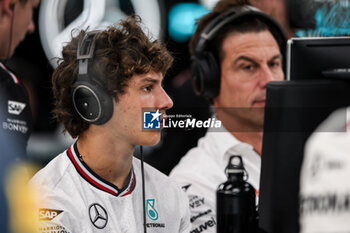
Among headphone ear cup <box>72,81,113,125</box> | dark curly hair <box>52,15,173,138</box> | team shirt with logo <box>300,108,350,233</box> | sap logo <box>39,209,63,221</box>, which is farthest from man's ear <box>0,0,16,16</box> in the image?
team shirt with logo <box>300,108,350,233</box>

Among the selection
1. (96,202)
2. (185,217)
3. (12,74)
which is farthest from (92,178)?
(12,74)

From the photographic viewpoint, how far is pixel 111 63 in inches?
52.5

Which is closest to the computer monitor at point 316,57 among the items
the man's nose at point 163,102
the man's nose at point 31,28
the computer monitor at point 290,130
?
the computer monitor at point 290,130

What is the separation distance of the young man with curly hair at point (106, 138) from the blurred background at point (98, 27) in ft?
0.25

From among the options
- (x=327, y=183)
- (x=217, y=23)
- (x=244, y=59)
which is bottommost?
(x=327, y=183)

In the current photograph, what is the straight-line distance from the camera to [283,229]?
3.28ft

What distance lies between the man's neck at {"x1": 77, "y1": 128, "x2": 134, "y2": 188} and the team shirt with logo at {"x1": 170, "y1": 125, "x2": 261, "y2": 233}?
0.17 m

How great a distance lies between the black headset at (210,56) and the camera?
5.03 ft

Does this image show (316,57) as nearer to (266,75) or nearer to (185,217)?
(266,75)

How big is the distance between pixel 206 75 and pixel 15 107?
0.55m

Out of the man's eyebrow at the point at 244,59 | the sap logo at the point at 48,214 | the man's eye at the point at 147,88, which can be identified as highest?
the man's eyebrow at the point at 244,59

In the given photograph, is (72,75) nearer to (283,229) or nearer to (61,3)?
(61,3)

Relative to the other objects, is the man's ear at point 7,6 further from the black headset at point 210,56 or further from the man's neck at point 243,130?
the man's neck at point 243,130

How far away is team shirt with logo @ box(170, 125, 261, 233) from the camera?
141 centimetres
